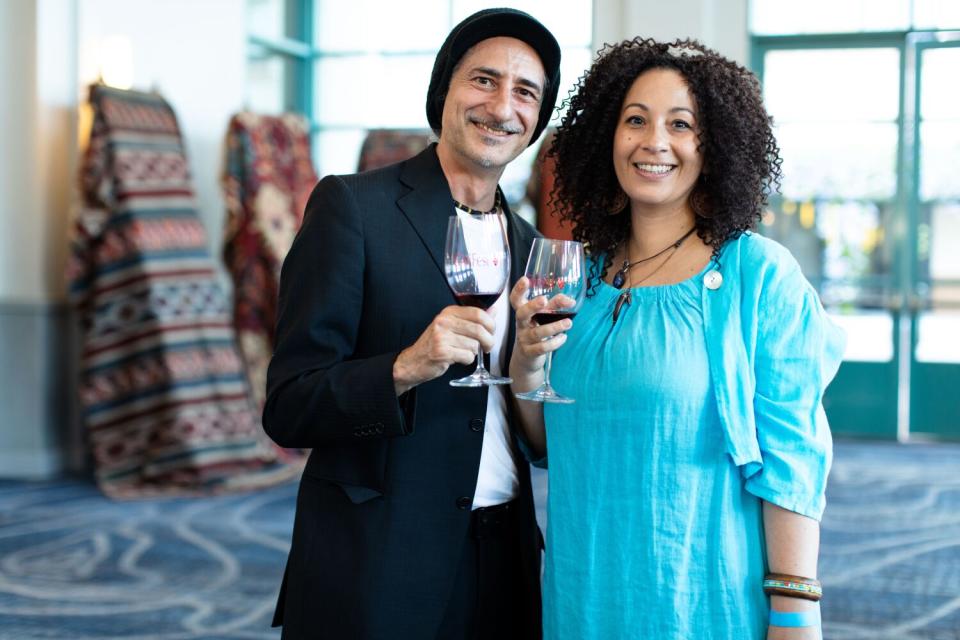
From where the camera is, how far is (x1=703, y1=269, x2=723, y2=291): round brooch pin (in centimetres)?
161

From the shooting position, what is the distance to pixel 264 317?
257 inches

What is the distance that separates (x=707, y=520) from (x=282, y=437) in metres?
0.67

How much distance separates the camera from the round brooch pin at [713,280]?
1609 mm

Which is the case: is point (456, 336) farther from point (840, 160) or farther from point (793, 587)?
point (840, 160)

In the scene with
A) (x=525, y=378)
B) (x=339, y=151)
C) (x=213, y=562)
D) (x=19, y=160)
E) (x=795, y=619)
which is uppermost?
(x=339, y=151)

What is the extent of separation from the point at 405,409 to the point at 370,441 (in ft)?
0.37

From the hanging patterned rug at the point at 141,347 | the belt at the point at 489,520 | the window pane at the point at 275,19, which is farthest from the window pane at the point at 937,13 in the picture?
the belt at the point at 489,520

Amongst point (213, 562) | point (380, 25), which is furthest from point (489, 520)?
point (380, 25)

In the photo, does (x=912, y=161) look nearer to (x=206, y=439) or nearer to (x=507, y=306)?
(x=206, y=439)

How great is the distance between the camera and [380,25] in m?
8.73

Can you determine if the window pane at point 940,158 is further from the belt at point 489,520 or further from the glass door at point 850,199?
the belt at point 489,520

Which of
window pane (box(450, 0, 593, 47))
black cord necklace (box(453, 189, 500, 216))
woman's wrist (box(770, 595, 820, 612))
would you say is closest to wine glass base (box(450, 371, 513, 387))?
black cord necklace (box(453, 189, 500, 216))

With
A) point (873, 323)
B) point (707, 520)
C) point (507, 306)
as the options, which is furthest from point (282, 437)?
point (873, 323)

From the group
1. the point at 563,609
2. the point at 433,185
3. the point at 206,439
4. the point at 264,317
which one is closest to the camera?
the point at 563,609
